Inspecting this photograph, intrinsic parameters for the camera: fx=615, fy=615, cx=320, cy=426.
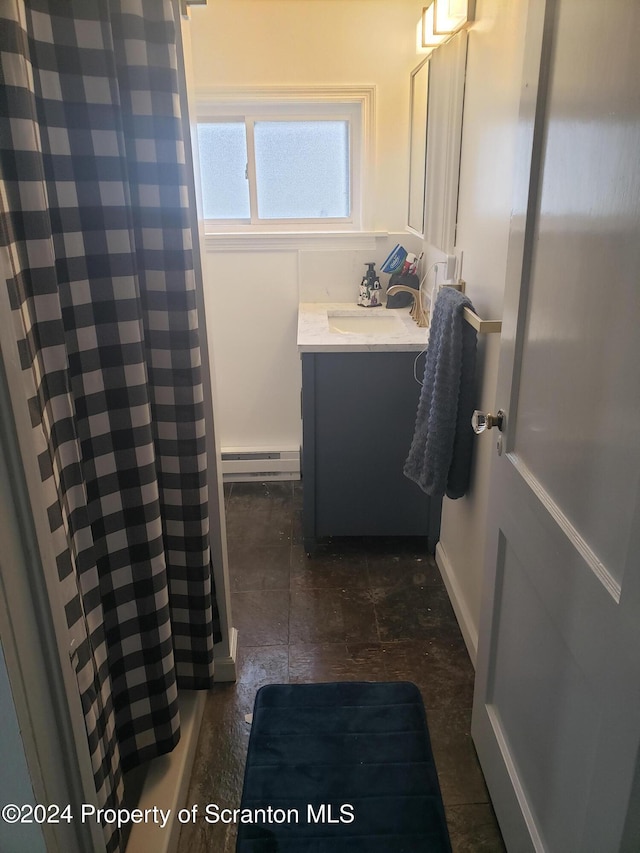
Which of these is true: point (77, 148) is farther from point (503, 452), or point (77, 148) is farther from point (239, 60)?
point (239, 60)

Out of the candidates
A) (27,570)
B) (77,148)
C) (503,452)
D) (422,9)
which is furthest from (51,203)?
(422,9)

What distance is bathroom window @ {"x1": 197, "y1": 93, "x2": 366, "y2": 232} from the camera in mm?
2840

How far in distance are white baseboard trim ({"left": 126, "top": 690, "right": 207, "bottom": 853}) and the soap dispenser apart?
6.28ft

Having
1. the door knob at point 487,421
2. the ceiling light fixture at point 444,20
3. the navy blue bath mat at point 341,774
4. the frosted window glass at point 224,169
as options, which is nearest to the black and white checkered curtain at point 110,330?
the navy blue bath mat at point 341,774

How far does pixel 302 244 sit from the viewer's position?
2986 mm

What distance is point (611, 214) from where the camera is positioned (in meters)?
0.86

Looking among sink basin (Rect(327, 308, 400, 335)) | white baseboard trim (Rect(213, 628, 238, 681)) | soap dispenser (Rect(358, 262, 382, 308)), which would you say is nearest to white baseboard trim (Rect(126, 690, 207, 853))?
white baseboard trim (Rect(213, 628, 238, 681))

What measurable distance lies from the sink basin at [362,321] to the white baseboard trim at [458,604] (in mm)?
1021

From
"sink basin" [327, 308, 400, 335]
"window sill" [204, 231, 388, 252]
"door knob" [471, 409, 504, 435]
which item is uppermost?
"window sill" [204, 231, 388, 252]

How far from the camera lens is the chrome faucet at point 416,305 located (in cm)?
263

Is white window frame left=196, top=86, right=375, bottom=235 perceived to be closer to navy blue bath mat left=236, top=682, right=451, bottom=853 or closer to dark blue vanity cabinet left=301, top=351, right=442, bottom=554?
dark blue vanity cabinet left=301, top=351, right=442, bottom=554

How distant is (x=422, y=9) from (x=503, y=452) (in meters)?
2.19

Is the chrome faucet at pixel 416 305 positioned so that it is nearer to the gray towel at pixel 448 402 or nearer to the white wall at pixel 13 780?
the gray towel at pixel 448 402

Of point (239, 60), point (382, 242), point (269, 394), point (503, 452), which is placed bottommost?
point (269, 394)
